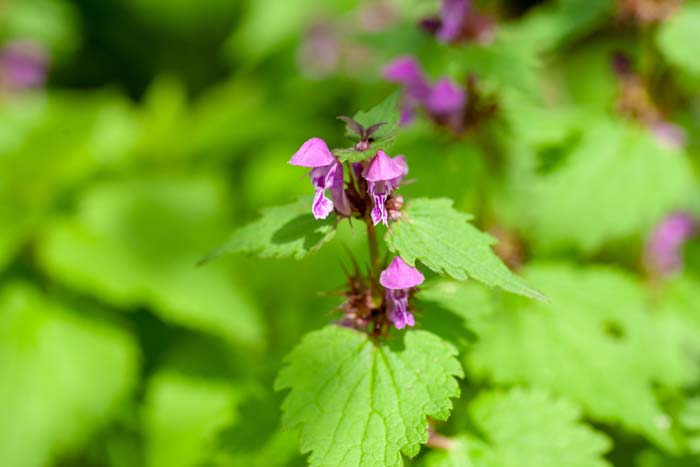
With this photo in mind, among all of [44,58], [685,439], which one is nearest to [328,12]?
[44,58]

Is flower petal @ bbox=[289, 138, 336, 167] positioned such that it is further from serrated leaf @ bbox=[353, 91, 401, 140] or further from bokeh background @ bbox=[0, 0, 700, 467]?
bokeh background @ bbox=[0, 0, 700, 467]

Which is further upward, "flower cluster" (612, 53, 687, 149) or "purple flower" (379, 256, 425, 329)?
"flower cluster" (612, 53, 687, 149)

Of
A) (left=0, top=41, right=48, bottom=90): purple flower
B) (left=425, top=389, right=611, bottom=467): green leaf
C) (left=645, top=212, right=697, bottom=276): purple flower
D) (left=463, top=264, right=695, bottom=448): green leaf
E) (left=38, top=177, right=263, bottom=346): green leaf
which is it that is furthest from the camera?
(left=0, top=41, right=48, bottom=90): purple flower

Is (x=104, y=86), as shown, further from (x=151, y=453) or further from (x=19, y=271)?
(x=151, y=453)

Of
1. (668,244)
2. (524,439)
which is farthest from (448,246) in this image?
(668,244)

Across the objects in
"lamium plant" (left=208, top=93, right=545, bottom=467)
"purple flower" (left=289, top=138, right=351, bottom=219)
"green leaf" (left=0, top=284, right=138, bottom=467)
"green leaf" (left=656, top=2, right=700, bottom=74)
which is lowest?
"lamium plant" (left=208, top=93, right=545, bottom=467)

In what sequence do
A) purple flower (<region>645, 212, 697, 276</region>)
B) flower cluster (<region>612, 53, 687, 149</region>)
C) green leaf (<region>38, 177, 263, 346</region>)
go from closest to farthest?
flower cluster (<region>612, 53, 687, 149</region>)
purple flower (<region>645, 212, 697, 276</region>)
green leaf (<region>38, 177, 263, 346</region>)

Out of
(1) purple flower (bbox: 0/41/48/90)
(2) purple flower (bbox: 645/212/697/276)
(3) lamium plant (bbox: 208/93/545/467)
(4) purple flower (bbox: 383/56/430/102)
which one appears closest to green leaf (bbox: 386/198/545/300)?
(3) lamium plant (bbox: 208/93/545/467)
